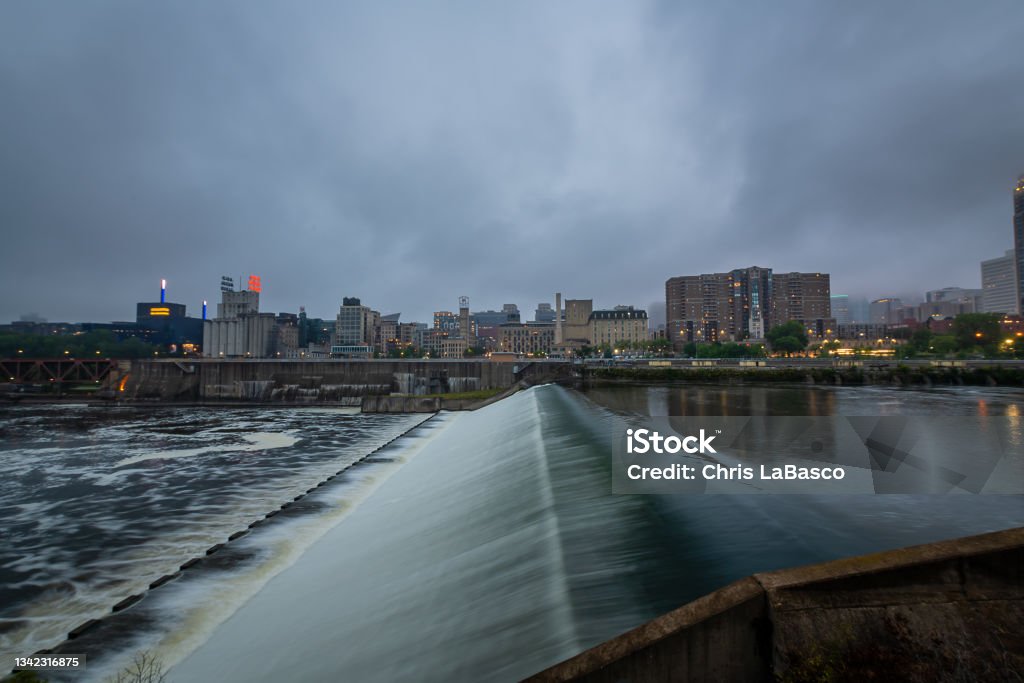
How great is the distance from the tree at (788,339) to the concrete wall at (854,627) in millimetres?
155938

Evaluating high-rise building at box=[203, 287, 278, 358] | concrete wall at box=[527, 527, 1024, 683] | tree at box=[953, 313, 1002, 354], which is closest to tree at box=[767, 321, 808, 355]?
tree at box=[953, 313, 1002, 354]

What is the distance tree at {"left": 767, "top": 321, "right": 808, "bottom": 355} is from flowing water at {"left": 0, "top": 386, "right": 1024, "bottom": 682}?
14248cm

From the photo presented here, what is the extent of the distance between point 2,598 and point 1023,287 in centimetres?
23164

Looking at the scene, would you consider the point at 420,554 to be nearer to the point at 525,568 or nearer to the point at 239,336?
the point at 525,568

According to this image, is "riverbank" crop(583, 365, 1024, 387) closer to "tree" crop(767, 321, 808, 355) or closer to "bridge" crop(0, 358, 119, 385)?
"bridge" crop(0, 358, 119, 385)

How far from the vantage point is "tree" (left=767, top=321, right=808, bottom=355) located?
5551 inches

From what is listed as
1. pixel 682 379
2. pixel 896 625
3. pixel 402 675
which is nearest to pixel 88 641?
pixel 402 675

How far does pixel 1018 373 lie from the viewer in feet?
151

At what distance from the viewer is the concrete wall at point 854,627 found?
3.48 meters

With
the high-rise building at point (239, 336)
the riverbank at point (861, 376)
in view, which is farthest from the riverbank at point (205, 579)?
the high-rise building at point (239, 336)

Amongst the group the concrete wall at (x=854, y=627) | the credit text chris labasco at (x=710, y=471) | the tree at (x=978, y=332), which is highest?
the tree at (x=978, y=332)

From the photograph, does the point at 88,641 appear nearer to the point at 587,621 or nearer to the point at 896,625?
the point at 587,621

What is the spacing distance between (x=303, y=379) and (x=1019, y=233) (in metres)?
226

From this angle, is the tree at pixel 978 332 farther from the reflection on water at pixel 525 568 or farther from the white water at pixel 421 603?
the white water at pixel 421 603
